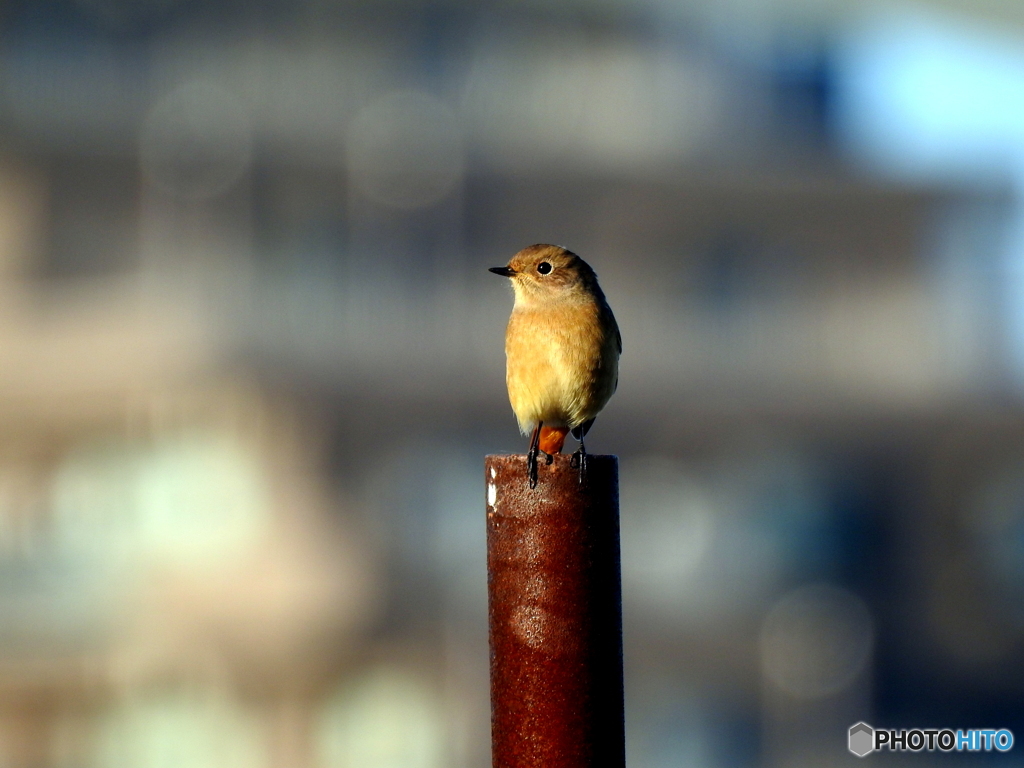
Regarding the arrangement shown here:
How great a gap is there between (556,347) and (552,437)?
0.47 metres

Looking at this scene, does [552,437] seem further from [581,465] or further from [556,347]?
[581,465]

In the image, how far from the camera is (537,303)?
5.68 metres

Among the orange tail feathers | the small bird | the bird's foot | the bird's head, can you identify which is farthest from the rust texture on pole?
the bird's head

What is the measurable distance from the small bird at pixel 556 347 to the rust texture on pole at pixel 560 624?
76.7 inches

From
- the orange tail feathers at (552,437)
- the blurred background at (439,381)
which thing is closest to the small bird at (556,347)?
the orange tail feathers at (552,437)

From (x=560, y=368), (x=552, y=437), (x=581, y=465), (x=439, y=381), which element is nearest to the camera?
(x=581, y=465)

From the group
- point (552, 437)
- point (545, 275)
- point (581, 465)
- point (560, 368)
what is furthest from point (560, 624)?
point (545, 275)

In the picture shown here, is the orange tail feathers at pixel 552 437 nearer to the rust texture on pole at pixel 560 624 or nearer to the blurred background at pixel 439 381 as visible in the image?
the rust texture on pole at pixel 560 624

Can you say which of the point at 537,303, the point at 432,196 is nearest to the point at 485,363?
the point at 432,196

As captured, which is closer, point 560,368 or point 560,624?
point 560,624

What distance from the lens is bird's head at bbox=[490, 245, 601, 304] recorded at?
5.71 m

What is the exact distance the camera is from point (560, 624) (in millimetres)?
3135

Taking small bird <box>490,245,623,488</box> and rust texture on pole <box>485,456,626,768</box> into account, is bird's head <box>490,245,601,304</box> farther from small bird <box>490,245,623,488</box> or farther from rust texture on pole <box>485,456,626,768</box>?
rust texture on pole <box>485,456,626,768</box>

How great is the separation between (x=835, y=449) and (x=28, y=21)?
2235cm
